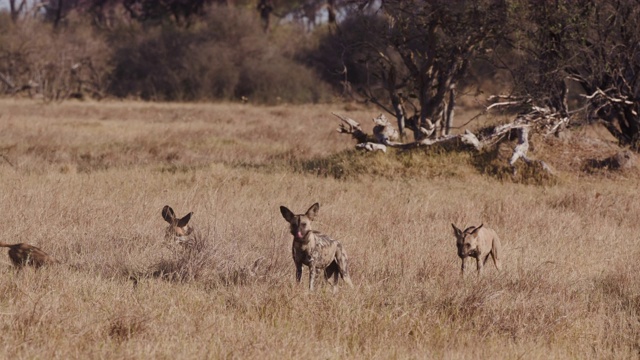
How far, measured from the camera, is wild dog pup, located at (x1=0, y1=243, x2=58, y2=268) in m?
6.79

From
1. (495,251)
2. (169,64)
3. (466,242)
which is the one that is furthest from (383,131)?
(169,64)

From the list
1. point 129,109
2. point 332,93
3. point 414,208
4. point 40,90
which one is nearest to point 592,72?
point 414,208

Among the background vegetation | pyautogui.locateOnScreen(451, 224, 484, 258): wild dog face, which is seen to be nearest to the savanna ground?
the background vegetation

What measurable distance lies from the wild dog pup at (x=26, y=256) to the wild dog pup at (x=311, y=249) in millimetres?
1983

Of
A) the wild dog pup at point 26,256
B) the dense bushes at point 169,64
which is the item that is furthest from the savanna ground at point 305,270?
the dense bushes at point 169,64

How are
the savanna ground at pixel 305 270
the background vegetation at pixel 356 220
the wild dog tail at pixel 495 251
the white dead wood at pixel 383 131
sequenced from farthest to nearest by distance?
the white dead wood at pixel 383 131 < the wild dog tail at pixel 495 251 < the background vegetation at pixel 356 220 < the savanna ground at pixel 305 270

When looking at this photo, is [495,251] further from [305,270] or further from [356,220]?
[356,220]

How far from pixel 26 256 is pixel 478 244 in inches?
145

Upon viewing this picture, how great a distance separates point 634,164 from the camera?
563 inches

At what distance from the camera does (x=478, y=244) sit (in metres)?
7.36

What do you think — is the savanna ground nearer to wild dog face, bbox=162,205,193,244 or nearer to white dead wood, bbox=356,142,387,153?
wild dog face, bbox=162,205,193,244

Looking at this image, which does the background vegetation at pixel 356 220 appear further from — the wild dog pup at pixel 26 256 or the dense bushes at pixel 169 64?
the dense bushes at pixel 169 64

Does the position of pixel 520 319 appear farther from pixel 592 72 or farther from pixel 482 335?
pixel 592 72

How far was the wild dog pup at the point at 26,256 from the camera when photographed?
679 centimetres
